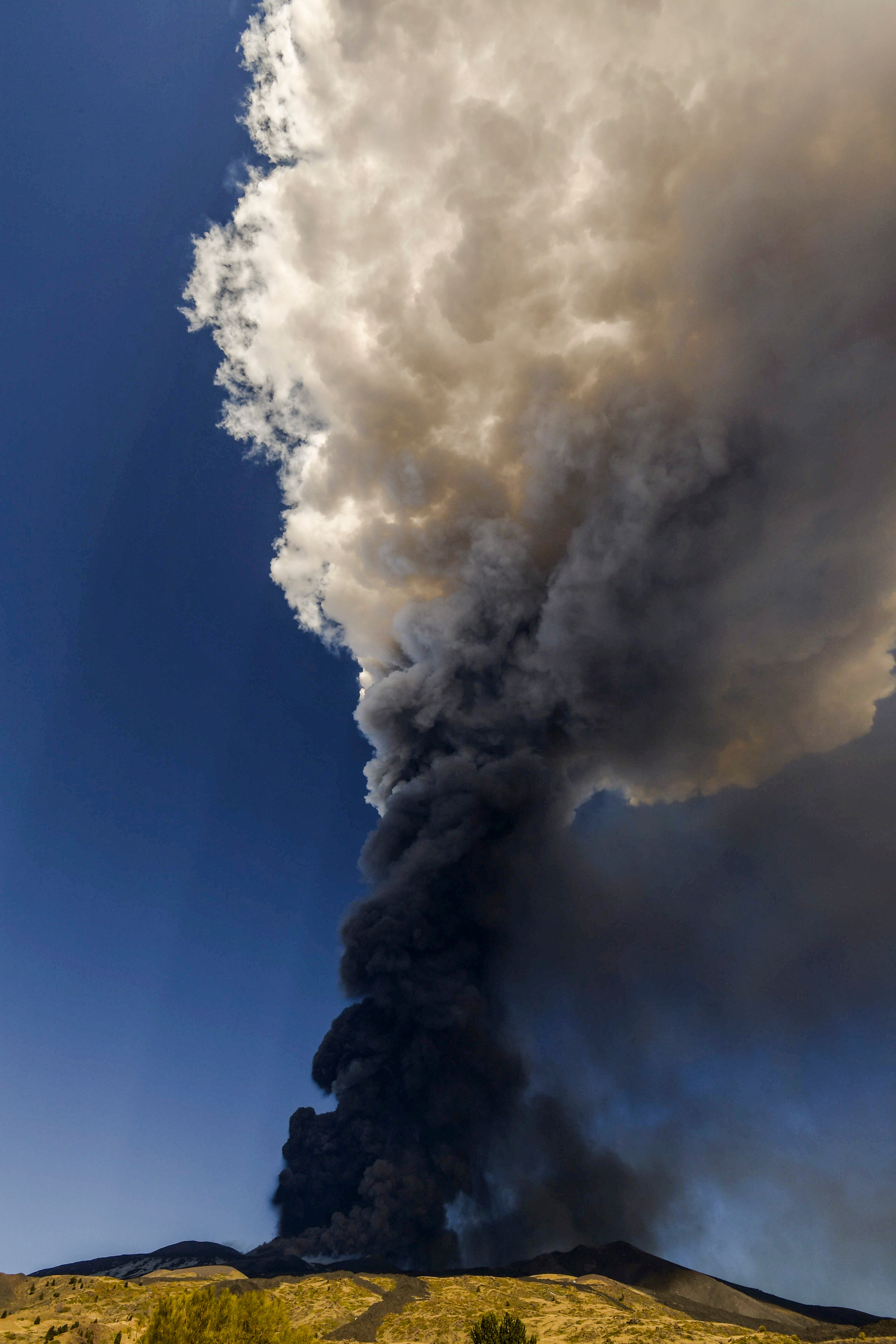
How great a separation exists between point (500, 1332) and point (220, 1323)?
1706 cm

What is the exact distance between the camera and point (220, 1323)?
99.9 ft

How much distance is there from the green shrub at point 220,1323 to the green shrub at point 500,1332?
12.3 metres

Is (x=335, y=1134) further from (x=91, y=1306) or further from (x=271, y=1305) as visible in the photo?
(x=271, y=1305)

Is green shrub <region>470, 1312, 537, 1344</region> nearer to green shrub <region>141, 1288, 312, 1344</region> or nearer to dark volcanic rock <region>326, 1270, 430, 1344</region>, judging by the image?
green shrub <region>141, 1288, 312, 1344</region>

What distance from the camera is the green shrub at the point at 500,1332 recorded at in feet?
122

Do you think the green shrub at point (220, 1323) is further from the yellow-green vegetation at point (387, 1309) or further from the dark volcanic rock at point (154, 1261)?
the dark volcanic rock at point (154, 1261)

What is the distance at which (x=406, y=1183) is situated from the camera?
72500 millimetres

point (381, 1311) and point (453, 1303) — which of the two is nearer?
point (381, 1311)

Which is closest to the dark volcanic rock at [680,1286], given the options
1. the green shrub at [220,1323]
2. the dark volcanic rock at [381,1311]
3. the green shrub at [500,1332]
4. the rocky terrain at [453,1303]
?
the rocky terrain at [453,1303]

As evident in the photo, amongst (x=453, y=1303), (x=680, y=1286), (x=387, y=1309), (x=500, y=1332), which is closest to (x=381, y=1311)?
(x=387, y=1309)

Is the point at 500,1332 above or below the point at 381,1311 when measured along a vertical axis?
above

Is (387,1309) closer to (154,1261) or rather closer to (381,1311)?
(381,1311)

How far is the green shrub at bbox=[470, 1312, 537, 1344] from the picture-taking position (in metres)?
37.1

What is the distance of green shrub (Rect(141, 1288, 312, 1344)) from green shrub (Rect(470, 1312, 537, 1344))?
12342mm
